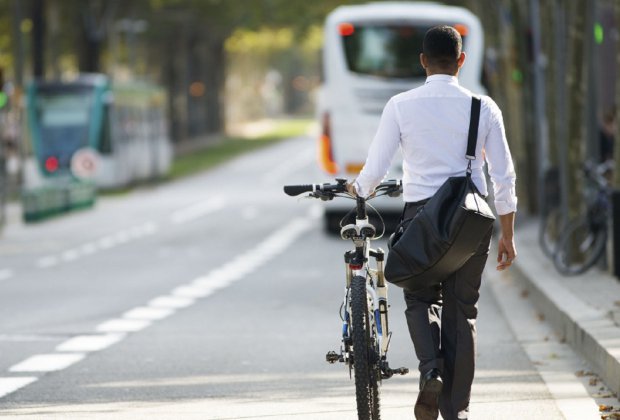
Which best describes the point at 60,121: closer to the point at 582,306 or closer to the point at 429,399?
the point at 582,306

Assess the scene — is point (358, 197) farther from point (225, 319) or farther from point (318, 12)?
point (318, 12)

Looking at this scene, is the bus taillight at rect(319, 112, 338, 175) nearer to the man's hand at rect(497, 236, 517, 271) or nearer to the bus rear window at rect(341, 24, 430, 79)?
the bus rear window at rect(341, 24, 430, 79)

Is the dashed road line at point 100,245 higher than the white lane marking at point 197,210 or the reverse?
Answer: higher

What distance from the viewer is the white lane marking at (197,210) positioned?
3279 cm

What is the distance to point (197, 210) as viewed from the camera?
3594 centimetres

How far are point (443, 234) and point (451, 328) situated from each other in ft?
1.66

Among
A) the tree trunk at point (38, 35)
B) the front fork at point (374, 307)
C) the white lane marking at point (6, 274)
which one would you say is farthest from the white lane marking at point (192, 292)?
the tree trunk at point (38, 35)

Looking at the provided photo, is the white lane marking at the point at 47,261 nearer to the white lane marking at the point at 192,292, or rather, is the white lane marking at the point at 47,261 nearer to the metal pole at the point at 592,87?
the white lane marking at the point at 192,292

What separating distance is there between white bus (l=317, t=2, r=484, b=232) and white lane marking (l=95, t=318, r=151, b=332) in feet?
36.1

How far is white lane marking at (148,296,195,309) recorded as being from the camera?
50.8 ft

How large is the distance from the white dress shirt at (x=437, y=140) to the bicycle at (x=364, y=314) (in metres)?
0.27

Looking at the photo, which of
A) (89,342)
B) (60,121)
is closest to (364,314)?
(89,342)

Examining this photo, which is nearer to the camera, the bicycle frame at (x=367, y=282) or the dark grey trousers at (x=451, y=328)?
the dark grey trousers at (x=451, y=328)

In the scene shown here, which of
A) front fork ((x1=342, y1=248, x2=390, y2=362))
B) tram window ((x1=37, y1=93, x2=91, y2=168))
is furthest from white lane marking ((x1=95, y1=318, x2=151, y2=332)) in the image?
tram window ((x1=37, y1=93, x2=91, y2=168))
